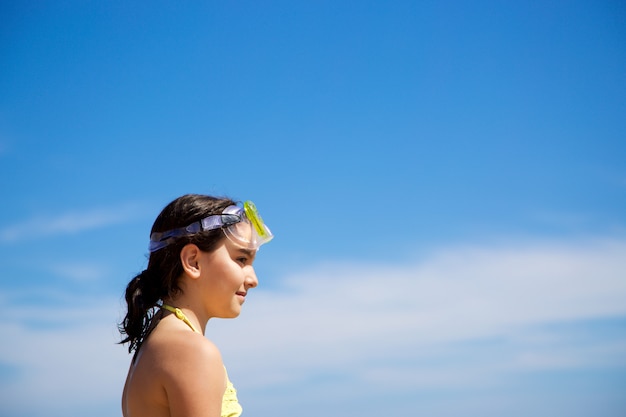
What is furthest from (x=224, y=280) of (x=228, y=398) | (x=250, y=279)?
(x=228, y=398)

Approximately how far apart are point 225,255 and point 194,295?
A: 1.05 ft

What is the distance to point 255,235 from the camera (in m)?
5.12

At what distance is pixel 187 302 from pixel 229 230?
21.4 inches

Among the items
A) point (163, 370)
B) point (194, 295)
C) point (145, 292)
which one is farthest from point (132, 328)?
point (163, 370)

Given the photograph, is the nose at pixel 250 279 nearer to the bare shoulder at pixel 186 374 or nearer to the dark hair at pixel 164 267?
the dark hair at pixel 164 267

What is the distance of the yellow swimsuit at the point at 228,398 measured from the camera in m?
4.34

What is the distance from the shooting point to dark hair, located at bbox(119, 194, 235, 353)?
471 centimetres

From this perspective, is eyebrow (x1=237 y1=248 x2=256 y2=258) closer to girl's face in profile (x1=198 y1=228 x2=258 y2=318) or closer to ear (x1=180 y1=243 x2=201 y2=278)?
girl's face in profile (x1=198 y1=228 x2=258 y2=318)

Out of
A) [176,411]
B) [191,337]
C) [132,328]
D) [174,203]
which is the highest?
[174,203]

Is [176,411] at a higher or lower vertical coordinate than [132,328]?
lower

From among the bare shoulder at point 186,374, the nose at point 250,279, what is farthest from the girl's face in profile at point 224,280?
the bare shoulder at point 186,374

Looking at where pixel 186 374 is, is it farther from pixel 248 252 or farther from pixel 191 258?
pixel 248 252

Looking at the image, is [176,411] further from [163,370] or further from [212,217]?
[212,217]

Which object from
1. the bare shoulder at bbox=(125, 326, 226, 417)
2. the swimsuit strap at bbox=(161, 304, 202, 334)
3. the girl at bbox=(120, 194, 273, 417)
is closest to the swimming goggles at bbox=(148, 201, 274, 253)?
the girl at bbox=(120, 194, 273, 417)
